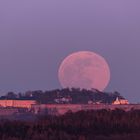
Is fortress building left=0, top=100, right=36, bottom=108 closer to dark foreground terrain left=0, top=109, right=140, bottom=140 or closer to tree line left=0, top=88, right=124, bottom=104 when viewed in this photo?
tree line left=0, top=88, right=124, bottom=104

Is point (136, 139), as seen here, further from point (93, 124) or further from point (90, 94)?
point (90, 94)

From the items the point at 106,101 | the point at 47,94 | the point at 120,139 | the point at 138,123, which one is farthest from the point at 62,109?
the point at 120,139

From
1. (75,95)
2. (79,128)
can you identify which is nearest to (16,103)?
(75,95)

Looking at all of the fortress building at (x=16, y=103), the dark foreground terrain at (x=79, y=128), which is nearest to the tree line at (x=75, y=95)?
the fortress building at (x=16, y=103)

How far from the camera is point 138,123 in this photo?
142 ft

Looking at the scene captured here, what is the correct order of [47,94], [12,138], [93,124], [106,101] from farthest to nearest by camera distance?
[47,94] < [106,101] < [93,124] < [12,138]

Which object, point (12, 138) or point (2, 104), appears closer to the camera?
point (12, 138)

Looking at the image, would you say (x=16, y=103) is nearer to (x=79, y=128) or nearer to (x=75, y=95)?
Answer: (x=75, y=95)

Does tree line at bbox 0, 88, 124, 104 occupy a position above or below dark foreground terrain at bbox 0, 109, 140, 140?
above

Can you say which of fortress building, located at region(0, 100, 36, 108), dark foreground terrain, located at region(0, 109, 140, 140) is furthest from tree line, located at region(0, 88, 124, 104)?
dark foreground terrain, located at region(0, 109, 140, 140)

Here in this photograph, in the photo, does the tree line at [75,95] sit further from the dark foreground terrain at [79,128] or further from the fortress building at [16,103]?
the dark foreground terrain at [79,128]

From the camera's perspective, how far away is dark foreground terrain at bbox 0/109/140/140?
37688 millimetres

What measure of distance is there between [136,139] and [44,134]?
4.33m

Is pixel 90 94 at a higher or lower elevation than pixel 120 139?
higher
